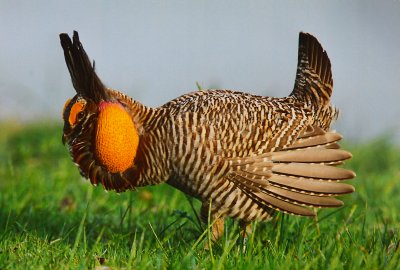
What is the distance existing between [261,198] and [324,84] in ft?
3.68

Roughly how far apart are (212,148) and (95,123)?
76cm

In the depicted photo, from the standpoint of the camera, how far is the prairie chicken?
3752 millimetres

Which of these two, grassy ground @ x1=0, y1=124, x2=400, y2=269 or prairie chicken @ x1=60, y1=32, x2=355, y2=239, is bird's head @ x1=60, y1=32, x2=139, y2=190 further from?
grassy ground @ x1=0, y1=124, x2=400, y2=269

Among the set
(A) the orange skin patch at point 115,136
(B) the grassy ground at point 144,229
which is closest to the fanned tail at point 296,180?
(B) the grassy ground at point 144,229

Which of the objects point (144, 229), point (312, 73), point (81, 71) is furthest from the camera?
point (312, 73)

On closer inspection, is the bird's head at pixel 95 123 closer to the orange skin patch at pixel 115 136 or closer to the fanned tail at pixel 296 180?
the orange skin patch at pixel 115 136

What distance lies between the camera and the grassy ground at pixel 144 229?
3146 millimetres

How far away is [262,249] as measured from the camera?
3.55 m

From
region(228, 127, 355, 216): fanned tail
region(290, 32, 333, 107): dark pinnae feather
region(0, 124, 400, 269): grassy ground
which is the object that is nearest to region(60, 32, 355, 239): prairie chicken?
region(228, 127, 355, 216): fanned tail

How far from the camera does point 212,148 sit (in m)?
3.72

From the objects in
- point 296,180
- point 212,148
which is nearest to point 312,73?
point 296,180

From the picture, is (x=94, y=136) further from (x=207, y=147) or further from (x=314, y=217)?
(x=314, y=217)

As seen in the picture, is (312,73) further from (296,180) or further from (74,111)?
(74,111)

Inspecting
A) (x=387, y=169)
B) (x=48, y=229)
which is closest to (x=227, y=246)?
(x=48, y=229)
